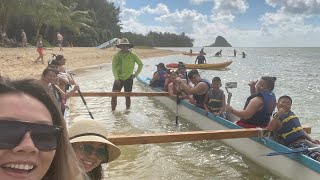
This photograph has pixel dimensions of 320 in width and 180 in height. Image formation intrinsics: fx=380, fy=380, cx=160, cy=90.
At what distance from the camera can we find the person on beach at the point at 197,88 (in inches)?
307

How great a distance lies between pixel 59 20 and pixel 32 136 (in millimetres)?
34040

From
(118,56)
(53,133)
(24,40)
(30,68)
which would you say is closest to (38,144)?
(53,133)

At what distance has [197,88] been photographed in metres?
7.86

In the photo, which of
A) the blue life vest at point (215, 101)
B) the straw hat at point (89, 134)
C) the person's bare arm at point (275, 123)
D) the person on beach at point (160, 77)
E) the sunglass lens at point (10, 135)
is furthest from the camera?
the person on beach at point (160, 77)

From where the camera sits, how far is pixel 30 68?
17594 mm

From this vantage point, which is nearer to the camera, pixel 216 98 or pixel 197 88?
pixel 216 98

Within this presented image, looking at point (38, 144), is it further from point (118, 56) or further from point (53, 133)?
→ point (118, 56)

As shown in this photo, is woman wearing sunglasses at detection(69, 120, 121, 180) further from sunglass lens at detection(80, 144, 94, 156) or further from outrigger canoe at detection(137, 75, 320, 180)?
outrigger canoe at detection(137, 75, 320, 180)

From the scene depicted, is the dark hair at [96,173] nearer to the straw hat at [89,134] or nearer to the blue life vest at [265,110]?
the straw hat at [89,134]

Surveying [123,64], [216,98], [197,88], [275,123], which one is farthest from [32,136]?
[123,64]

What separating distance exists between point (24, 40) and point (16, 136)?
28.7 m

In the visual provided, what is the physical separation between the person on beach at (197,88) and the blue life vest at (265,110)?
5.97 ft

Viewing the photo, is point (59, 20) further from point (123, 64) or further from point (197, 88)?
point (197, 88)

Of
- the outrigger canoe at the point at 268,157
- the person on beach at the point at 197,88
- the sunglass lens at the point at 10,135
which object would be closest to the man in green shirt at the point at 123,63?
the person on beach at the point at 197,88
